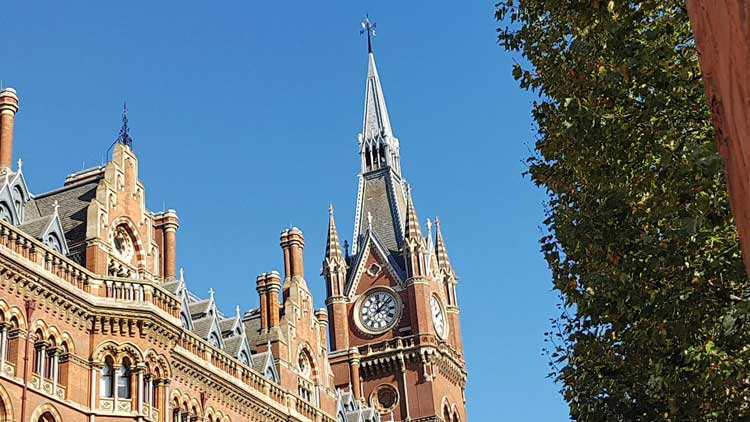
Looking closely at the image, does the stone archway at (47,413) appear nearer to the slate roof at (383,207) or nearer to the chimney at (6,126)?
the chimney at (6,126)

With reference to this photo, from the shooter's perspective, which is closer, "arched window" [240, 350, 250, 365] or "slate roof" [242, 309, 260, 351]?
"arched window" [240, 350, 250, 365]

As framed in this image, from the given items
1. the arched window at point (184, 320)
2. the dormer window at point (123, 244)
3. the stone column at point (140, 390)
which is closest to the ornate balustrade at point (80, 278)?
the stone column at point (140, 390)

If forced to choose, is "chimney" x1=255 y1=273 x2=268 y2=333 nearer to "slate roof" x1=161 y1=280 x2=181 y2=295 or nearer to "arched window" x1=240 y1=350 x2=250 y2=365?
"arched window" x1=240 y1=350 x2=250 y2=365

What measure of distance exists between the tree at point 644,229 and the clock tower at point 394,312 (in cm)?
4276

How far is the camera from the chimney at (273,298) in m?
46.0

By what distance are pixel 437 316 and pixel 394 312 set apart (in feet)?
9.90

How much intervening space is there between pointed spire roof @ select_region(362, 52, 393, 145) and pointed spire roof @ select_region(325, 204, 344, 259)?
872 centimetres

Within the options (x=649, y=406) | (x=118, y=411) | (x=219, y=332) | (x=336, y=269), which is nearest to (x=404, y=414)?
(x=336, y=269)

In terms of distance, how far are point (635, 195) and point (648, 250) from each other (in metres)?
0.96

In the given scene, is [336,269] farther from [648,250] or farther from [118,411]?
[648,250]

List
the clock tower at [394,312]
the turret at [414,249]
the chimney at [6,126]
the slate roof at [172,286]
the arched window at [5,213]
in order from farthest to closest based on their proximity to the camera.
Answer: the turret at [414,249] → the clock tower at [394,312] → the slate roof at [172,286] → the chimney at [6,126] → the arched window at [5,213]

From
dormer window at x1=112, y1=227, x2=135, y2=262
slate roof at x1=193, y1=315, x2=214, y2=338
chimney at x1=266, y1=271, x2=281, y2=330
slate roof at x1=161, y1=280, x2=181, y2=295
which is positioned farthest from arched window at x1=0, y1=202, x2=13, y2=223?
chimney at x1=266, y1=271, x2=281, y2=330

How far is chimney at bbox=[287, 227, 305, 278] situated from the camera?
5041 centimetres

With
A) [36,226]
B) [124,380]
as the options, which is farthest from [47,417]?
[36,226]
